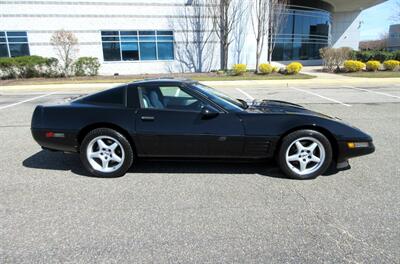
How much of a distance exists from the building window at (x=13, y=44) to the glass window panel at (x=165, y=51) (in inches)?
375

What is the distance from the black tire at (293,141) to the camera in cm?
356

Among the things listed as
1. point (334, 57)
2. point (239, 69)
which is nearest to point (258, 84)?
point (239, 69)

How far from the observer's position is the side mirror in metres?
3.56

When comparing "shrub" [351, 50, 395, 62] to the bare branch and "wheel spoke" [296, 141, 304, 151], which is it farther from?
"wheel spoke" [296, 141, 304, 151]

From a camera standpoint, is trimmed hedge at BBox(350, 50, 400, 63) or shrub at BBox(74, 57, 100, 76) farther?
trimmed hedge at BBox(350, 50, 400, 63)

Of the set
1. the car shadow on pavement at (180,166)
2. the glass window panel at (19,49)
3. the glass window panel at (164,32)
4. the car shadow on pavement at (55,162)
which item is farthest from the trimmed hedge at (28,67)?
the car shadow on pavement at (180,166)

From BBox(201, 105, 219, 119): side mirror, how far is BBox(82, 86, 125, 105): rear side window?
1118mm

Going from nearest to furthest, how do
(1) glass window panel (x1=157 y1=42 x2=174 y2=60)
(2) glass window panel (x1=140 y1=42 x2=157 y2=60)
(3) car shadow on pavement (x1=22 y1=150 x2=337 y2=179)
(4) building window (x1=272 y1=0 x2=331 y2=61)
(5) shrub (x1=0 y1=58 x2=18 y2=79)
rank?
(3) car shadow on pavement (x1=22 y1=150 x2=337 y2=179) < (5) shrub (x1=0 y1=58 x2=18 y2=79) < (2) glass window panel (x1=140 y1=42 x2=157 y2=60) < (1) glass window panel (x1=157 y1=42 x2=174 y2=60) < (4) building window (x1=272 y1=0 x2=331 y2=61)

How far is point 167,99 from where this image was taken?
3.99 meters

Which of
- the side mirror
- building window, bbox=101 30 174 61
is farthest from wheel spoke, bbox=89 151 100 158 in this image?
building window, bbox=101 30 174 61

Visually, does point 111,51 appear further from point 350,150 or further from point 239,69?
point 350,150

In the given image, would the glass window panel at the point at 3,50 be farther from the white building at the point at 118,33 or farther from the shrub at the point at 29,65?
the shrub at the point at 29,65

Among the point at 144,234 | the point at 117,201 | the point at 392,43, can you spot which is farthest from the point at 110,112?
the point at 392,43

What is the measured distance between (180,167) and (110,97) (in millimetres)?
1398
